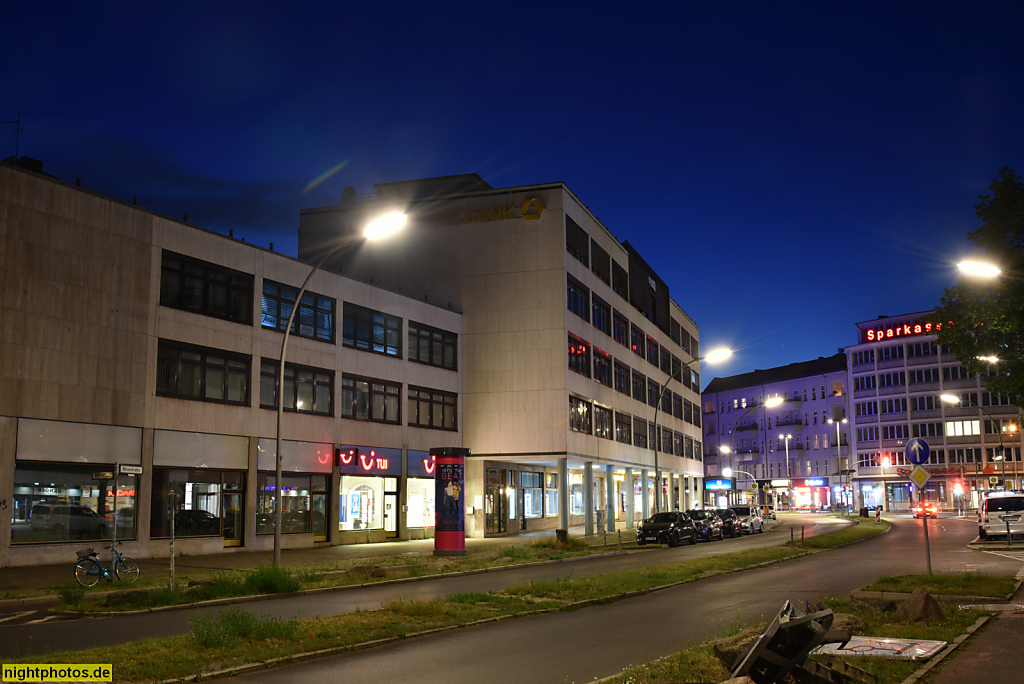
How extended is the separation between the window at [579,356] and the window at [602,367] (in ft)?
7.61

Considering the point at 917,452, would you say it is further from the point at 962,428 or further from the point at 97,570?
the point at 962,428

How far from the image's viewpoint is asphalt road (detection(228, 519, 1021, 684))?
10.3m

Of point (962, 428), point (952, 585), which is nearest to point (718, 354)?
point (952, 585)

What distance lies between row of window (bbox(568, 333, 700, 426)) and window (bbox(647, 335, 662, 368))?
1617mm

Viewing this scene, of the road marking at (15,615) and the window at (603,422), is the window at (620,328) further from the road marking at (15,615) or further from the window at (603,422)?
the road marking at (15,615)

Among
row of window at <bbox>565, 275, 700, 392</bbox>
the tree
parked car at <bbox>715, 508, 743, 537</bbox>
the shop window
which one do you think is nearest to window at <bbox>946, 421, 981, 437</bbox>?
row of window at <bbox>565, 275, 700, 392</bbox>

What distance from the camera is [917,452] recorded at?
2078 cm

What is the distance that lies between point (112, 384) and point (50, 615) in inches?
589

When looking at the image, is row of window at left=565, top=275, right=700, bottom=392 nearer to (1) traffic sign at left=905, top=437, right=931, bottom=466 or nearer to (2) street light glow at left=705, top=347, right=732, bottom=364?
(2) street light glow at left=705, top=347, right=732, bottom=364

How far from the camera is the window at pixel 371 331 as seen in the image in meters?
40.9

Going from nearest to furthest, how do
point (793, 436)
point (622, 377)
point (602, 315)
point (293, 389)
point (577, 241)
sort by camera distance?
point (293, 389) < point (577, 241) < point (602, 315) < point (622, 377) < point (793, 436)

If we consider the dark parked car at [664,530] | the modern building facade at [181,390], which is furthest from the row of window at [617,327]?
the modern building facade at [181,390]

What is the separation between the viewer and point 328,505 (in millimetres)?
39062

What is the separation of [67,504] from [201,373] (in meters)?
6.65
